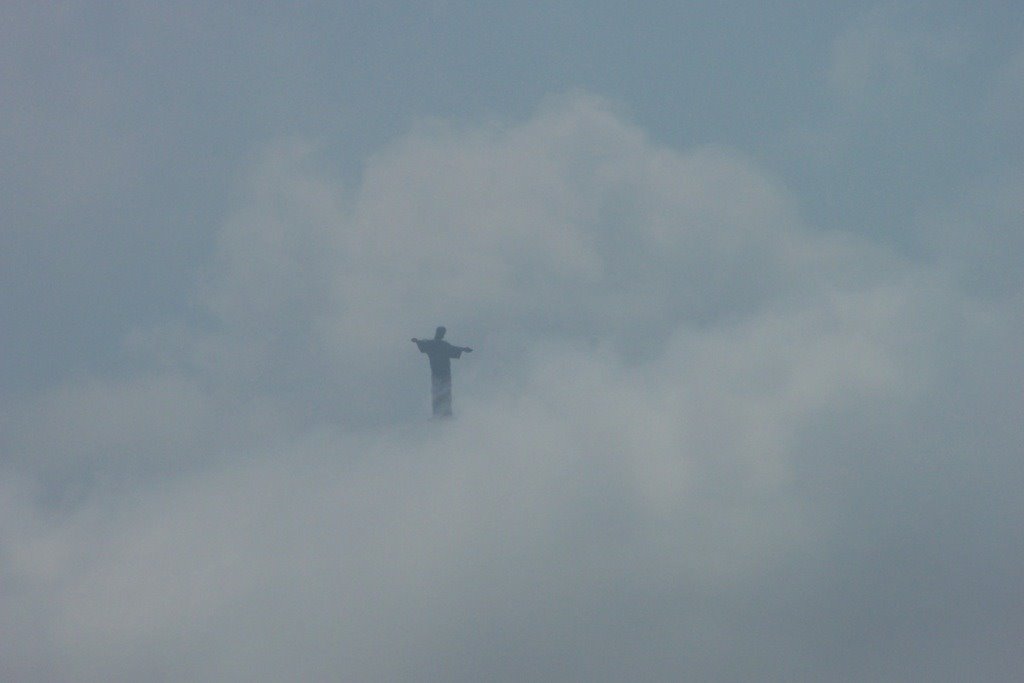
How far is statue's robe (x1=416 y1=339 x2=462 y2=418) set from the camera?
59969mm

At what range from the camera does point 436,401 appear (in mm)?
60688

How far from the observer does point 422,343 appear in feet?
197

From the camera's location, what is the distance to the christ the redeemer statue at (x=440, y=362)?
197 ft

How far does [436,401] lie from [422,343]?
3.16 metres

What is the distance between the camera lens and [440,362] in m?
60.1

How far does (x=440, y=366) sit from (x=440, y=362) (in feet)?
0.68

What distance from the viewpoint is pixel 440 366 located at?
197 ft

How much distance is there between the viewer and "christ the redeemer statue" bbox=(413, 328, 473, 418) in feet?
197

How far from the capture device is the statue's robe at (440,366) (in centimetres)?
5997
